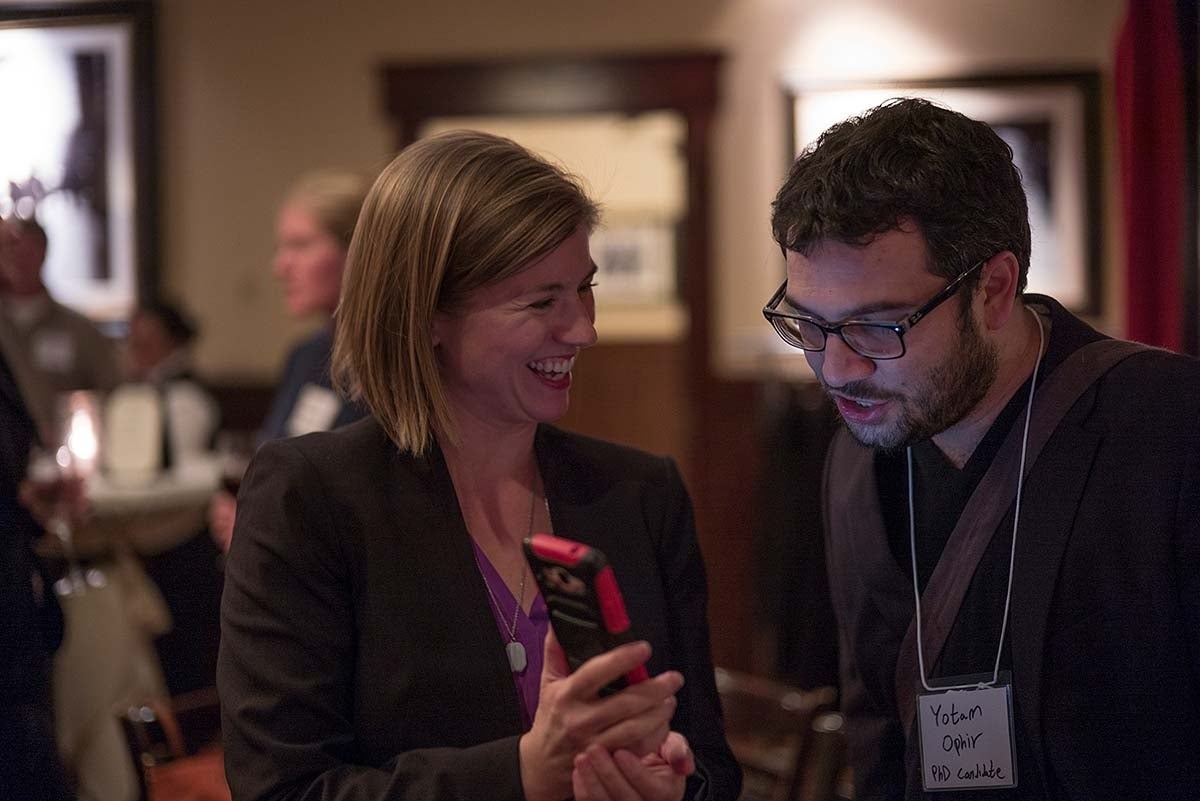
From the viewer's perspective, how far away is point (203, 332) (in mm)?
6531

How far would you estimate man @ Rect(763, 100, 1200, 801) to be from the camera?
1.46 m

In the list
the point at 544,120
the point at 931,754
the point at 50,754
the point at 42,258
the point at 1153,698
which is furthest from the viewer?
the point at 544,120

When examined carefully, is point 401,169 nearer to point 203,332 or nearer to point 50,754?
point 50,754

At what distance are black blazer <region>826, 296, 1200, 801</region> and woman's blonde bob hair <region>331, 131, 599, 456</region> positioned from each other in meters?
0.65

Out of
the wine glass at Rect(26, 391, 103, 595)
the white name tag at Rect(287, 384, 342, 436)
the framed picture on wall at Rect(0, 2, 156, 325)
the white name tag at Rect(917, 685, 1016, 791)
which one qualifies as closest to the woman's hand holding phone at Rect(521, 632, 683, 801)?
the white name tag at Rect(917, 685, 1016, 791)

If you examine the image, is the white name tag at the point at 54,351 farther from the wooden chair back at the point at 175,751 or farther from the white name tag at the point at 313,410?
the wooden chair back at the point at 175,751

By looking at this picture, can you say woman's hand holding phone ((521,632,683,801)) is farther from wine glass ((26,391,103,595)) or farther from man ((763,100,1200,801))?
wine glass ((26,391,103,595))

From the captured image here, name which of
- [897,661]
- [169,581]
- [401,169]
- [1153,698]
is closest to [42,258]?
[169,581]

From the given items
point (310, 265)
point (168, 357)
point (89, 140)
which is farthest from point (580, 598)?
point (89, 140)

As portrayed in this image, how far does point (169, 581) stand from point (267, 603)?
4.06 metres

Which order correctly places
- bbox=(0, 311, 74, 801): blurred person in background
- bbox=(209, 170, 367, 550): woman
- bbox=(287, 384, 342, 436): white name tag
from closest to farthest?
1. bbox=(0, 311, 74, 801): blurred person in background
2. bbox=(287, 384, 342, 436): white name tag
3. bbox=(209, 170, 367, 550): woman

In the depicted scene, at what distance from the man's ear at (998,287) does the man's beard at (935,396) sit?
0.03m

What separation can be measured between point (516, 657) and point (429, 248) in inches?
18.9

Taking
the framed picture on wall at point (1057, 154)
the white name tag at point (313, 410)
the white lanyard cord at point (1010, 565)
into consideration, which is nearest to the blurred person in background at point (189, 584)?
the white name tag at point (313, 410)
